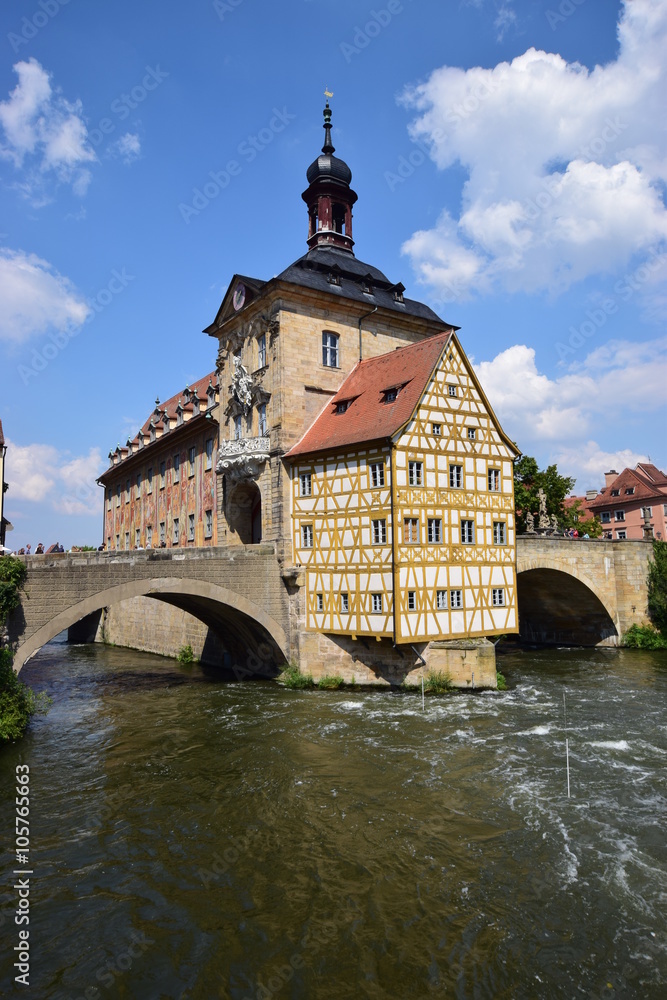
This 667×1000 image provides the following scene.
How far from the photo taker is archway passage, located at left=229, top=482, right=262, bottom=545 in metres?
27.8

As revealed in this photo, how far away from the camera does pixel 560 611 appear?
33688 millimetres

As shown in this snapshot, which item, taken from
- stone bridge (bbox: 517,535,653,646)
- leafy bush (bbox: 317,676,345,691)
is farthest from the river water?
stone bridge (bbox: 517,535,653,646)

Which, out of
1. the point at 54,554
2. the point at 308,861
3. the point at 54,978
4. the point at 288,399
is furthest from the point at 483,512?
the point at 54,978

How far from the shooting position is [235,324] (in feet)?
89.0

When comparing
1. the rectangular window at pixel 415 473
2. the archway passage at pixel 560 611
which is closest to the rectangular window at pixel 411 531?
the rectangular window at pixel 415 473

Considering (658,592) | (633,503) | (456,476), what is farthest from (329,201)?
(633,503)

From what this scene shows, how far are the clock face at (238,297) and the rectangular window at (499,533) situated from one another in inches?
492

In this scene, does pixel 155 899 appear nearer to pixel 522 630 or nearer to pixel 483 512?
pixel 483 512

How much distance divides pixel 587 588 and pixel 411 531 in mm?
14507

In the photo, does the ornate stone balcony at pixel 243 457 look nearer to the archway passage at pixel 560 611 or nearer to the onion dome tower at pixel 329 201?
the onion dome tower at pixel 329 201

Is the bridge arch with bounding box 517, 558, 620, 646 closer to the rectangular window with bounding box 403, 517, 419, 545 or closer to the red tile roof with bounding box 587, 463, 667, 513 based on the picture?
the rectangular window with bounding box 403, 517, 419, 545

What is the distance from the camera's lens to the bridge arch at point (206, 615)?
1762cm

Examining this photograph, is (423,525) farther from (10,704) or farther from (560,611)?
(560,611)

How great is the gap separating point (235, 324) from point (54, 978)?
23116mm
